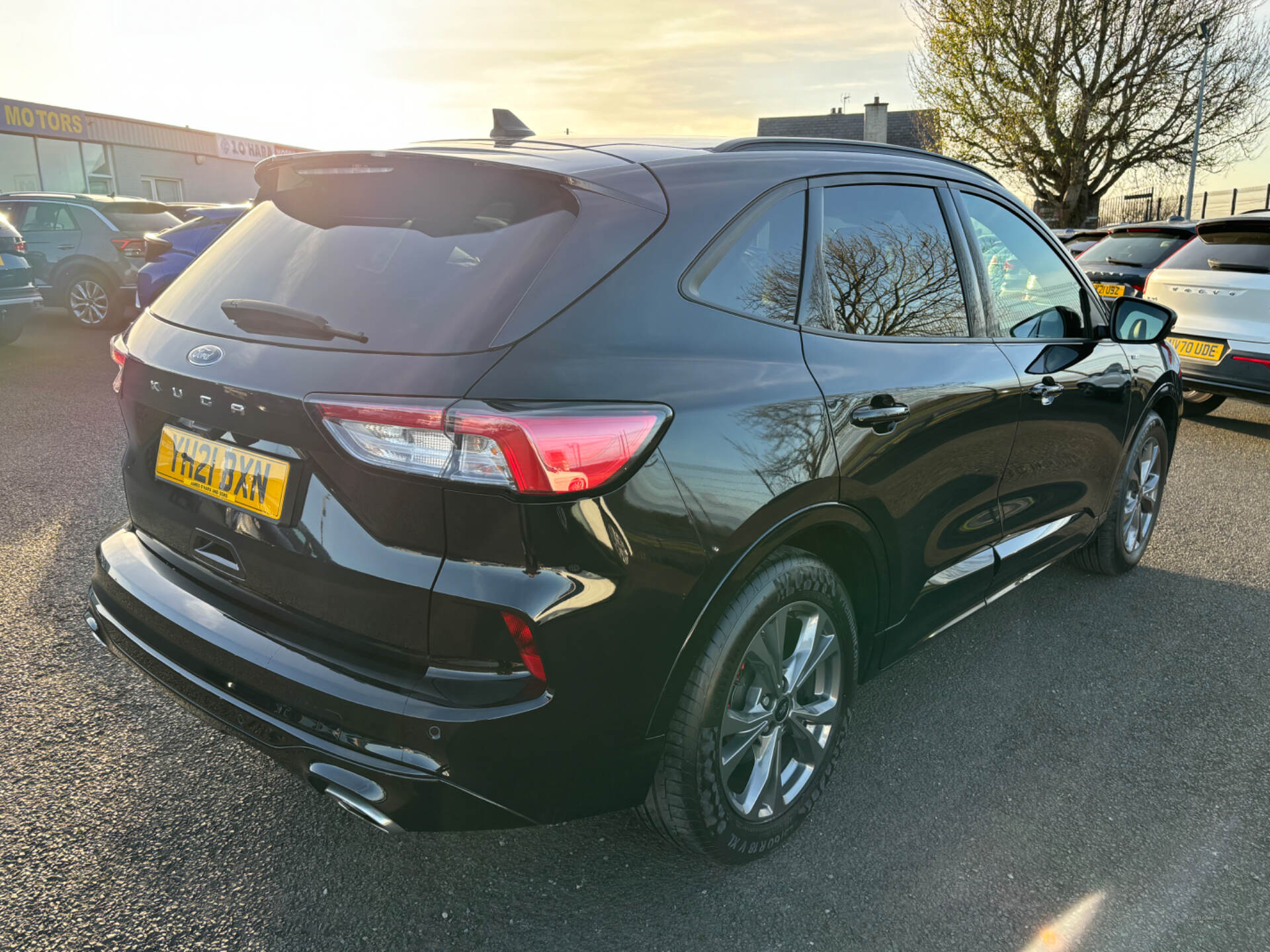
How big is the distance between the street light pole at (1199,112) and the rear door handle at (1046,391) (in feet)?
96.7

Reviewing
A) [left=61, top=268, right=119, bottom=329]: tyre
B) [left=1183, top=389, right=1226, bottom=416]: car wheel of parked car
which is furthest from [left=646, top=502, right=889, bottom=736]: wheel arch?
[left=61, top=268, right=119, bottom=329]: tyre

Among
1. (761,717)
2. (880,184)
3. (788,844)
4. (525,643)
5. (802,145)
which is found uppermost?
(802,145)

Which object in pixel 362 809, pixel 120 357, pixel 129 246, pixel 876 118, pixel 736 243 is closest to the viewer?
pixel 362 809

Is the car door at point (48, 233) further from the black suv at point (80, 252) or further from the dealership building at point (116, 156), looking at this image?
the dealership building at point (116, 156)

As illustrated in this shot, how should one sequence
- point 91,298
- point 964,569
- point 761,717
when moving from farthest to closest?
point 91,298 < point 964,569 < point 761,717

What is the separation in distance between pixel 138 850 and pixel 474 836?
0.83 m

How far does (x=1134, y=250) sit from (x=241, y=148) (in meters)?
37.9

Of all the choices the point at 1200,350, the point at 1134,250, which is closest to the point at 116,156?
the point at 1134,250

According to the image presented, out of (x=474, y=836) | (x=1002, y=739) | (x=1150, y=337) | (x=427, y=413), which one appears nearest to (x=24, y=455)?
(x=474, y=836)

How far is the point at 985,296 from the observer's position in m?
3.09

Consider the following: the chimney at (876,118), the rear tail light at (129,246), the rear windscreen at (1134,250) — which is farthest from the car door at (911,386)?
the chimney at (876,118)

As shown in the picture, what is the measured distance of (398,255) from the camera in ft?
6.87

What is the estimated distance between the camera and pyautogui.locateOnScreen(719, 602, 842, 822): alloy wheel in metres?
2.29

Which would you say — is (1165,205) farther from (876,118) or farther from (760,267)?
(760,267)
